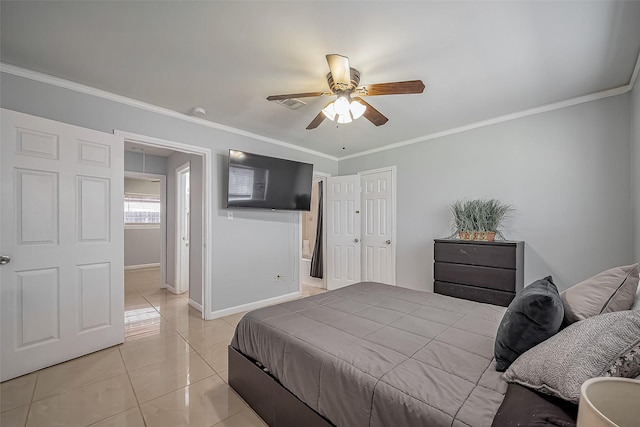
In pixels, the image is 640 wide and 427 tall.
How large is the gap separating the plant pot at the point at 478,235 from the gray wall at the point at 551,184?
15.6 inches

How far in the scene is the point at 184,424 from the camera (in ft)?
5.35

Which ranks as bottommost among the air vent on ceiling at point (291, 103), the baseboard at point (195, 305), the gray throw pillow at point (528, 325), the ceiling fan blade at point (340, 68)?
the baseboard at point (195, 305)

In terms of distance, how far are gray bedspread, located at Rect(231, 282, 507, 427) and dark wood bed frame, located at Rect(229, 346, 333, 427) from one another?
0.05 metres

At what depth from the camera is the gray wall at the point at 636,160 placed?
7.07 feet

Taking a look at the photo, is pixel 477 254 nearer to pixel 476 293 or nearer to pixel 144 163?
pixel 476 293

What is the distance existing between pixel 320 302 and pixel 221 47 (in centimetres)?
206

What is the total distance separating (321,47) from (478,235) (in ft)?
8.20

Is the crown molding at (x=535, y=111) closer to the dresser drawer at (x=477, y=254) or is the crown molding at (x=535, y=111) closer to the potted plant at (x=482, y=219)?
the potted plant at (x=482, y=219)

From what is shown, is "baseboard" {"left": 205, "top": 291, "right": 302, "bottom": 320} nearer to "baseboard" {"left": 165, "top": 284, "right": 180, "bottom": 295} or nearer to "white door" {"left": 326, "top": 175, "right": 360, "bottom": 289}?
"white door" {"left": 326, "top": 175, "right": 360, "bottom": 289}

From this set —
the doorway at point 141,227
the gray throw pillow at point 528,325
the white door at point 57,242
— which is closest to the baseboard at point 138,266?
the doorway at point 141,227

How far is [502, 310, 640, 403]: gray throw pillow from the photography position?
79 centimetres

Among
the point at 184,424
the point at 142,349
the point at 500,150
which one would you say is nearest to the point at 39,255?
the point at 142,349

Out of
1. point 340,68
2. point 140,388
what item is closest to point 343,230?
point 340,68

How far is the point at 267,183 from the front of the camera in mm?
3656
